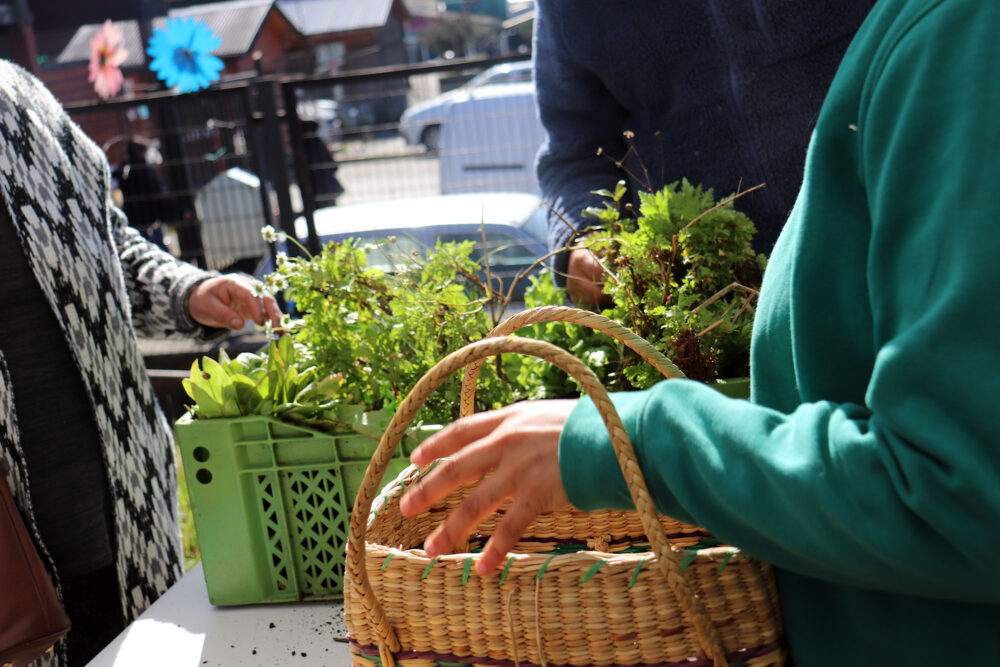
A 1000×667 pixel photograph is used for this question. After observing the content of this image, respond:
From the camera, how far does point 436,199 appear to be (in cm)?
401

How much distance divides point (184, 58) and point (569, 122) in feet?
10.5

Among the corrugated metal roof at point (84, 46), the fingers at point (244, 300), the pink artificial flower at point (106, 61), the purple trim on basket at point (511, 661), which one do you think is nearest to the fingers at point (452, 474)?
the purple trim on basket at point (511, 661)

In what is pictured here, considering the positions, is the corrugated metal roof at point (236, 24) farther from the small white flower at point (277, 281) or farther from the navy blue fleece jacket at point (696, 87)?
the small white flower at point (277, 281)

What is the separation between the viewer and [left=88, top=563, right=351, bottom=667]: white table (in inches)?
43.2

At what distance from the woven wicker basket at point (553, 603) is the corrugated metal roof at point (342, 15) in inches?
1013

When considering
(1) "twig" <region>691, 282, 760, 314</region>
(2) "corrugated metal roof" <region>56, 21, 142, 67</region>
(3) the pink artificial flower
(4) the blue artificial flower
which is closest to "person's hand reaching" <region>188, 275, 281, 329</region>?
(1) "twig" <region>691, 282, 760, 314</region>

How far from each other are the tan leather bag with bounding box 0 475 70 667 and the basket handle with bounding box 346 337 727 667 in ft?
1.88

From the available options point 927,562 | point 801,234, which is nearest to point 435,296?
point 801,234

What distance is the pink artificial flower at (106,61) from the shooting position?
4.52m

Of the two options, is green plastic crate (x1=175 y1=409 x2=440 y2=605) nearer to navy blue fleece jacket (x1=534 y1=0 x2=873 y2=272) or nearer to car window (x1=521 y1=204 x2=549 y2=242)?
navy blue fleece jacket (x1=534 y1=0 x2=873 y2=272)

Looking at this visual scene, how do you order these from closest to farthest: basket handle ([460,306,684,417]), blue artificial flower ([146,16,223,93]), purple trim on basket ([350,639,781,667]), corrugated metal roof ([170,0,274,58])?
1. purple trim on basket ([350,639,781,667])
2. basket handle ([460,306,684,417])
3. blue artificial flower ([146,16,223,93])
4. corrugated metal roof ([170,0,274,58])

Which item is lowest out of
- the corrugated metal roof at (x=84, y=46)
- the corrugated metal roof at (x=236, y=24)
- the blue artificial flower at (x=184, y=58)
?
the blue artificial flower at (x=184, y=58)

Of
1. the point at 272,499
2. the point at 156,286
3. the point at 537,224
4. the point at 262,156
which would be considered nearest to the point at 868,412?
the point at 272,499

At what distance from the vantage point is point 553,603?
712 mm
